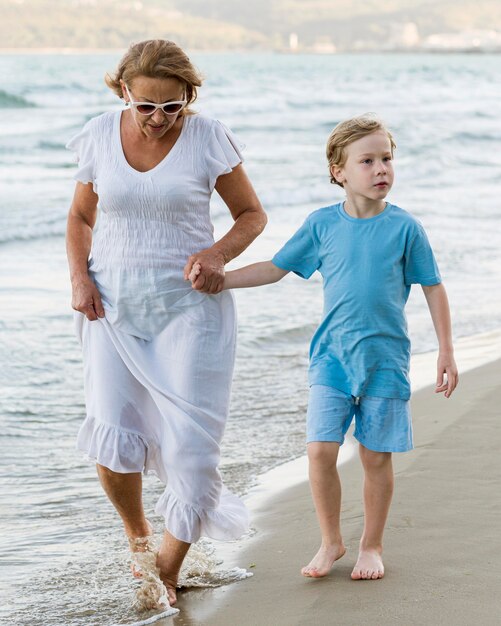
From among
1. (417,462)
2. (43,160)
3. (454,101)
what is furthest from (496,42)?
(417,462)

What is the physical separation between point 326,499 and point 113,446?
2.36ft

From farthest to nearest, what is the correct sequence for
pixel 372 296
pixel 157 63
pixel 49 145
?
1. pixel 49 145
2. pixel 372 296
3. pixel 157 63

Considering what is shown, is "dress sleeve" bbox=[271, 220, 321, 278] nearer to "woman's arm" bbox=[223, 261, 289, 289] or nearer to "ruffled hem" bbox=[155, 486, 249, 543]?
"woman's arm" bbox=[223, 261, 289, 289]

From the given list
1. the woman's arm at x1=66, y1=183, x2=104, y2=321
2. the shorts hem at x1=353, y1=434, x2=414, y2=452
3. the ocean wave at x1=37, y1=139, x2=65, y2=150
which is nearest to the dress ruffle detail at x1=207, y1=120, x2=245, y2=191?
the woman's arm at x1=66, y1=183, x2=104, y2=321

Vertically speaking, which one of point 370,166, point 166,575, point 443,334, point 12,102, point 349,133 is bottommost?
point 166,575

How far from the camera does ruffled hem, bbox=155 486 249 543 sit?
3461 millimetres

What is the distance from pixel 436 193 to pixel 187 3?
484ft

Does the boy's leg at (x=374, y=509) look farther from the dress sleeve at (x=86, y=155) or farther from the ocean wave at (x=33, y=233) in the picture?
the ocean wave at (x=33, y=233)

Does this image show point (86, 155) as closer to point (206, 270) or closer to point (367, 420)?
point (206, 270)

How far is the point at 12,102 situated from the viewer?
33344 millimetres

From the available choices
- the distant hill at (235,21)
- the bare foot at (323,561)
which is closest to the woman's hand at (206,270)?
the bare foot at (323,561)

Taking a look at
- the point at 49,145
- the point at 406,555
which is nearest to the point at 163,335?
the point at 406,555

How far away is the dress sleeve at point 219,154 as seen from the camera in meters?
3.41

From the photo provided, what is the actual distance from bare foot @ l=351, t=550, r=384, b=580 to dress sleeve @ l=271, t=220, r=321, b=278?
0.94 metres
